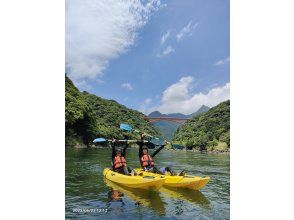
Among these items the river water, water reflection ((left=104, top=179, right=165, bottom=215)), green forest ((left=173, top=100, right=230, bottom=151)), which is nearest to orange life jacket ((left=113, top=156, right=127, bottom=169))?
the river water

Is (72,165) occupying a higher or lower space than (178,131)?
lower

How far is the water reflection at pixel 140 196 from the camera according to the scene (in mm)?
8703

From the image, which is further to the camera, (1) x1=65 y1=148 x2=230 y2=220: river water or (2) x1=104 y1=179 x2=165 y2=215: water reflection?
(2) x1=104 y1=179 x2=165 y2=215: water reflection

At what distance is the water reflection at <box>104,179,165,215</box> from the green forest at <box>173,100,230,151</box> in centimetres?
873

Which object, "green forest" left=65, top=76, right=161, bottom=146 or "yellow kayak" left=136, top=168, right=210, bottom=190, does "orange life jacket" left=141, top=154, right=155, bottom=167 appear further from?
"green forest" left=65, top=76, right=161, bottom=146

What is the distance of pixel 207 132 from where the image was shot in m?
24.1

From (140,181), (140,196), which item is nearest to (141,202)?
(140,196)

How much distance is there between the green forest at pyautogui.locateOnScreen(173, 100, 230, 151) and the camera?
20.7 metres
